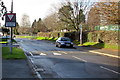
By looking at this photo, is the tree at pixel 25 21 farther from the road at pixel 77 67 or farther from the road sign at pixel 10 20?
the road at pixel 77 67

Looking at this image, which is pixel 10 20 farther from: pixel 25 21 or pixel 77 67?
pixel 25 21

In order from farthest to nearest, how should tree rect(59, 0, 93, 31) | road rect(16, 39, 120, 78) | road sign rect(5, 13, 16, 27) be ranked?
tree rect(59, 0, 93, 31), road sign rect(5, 13, 16, 27), road rect(16, 39, 120, 78)

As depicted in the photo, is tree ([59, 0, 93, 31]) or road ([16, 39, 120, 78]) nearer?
road ([16, 39, 120, 78])

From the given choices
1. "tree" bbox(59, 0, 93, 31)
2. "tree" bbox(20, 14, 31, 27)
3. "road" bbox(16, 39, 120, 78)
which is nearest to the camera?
"road" bbox(16, 39, 120, 78)

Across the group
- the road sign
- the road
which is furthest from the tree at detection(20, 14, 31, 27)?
the road

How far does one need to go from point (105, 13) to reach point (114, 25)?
242 centimetres

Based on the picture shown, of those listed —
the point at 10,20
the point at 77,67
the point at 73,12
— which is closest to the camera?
the point at 77,67

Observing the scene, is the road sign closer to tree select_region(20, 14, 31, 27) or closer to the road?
the road

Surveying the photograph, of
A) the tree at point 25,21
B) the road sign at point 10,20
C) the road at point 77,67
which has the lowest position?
the road at point 77,67

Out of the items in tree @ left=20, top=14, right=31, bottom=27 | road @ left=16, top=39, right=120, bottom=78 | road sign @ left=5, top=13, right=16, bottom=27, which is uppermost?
tree @ left=20, top=14, right=31, bottom=27

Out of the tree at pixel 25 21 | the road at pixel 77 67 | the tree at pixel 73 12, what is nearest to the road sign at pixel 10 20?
the road at pixel 77 67

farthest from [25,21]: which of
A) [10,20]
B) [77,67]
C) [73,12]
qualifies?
[77,67]

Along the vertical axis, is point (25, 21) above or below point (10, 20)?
above

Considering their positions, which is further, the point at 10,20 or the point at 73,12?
the point at 73,12
